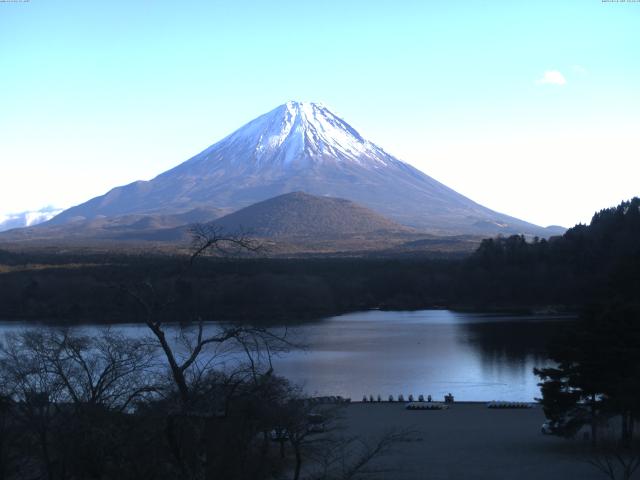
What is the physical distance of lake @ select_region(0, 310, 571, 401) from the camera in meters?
16.8

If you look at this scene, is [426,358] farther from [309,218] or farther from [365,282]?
[309,218]

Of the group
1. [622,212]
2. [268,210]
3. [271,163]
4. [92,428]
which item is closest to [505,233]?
[268,210]

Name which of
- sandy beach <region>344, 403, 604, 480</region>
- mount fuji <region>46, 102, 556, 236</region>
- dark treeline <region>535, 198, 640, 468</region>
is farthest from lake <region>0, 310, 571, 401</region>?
mount fuji <region>46, 102, 556, 236</region>

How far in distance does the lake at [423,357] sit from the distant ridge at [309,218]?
49.8 m

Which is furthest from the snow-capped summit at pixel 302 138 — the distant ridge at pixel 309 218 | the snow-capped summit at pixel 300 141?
the distant ridge at pixel 309 218

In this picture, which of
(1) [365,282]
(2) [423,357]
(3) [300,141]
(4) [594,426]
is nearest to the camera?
(4) [594,426]

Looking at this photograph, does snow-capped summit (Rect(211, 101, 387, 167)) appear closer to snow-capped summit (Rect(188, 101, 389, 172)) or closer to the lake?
snow-capped summit (Rect(188, 101, 389, 172))

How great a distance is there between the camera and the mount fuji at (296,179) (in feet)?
330

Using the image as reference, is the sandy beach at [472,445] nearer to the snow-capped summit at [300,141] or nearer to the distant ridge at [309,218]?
the distant ridge at [309,218]

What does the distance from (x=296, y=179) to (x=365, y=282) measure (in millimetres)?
62088

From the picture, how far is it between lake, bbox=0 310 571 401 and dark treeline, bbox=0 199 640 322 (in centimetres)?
378

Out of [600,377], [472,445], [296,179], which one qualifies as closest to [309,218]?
[296,179]

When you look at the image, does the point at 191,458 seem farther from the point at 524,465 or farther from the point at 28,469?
the point at 524,465

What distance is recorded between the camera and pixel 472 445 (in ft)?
35.0
